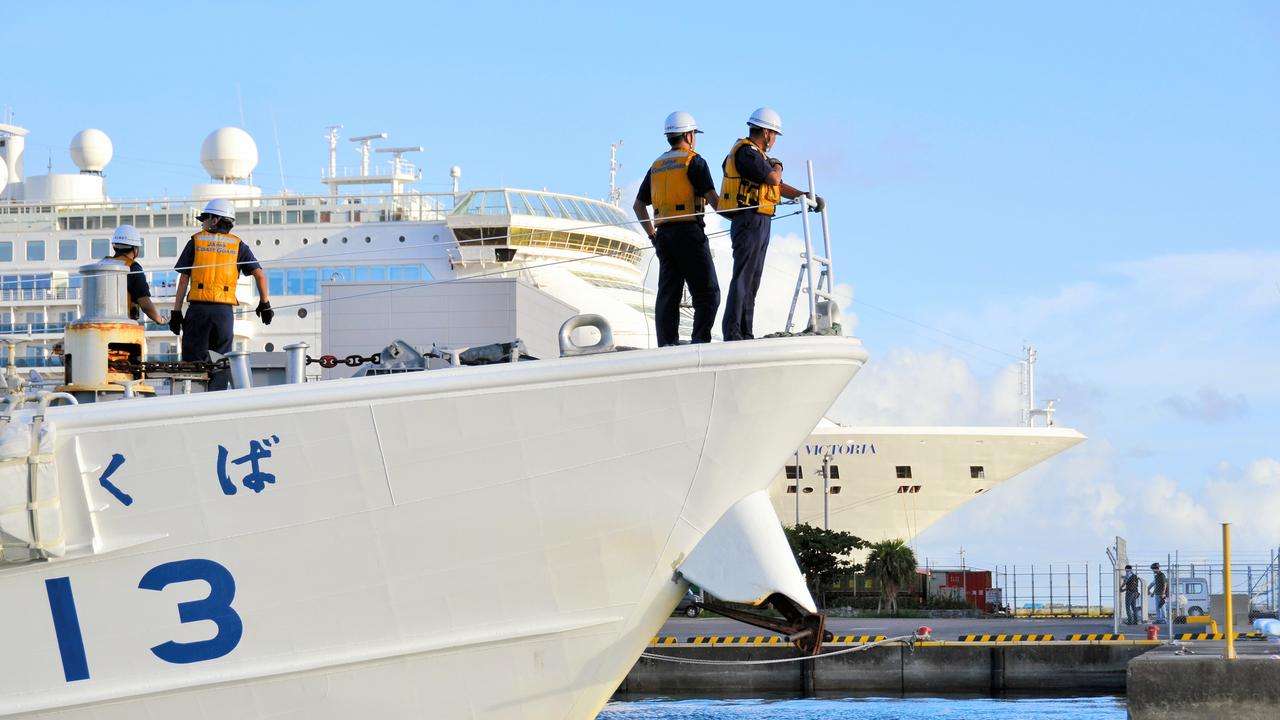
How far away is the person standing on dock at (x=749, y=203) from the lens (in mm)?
9062

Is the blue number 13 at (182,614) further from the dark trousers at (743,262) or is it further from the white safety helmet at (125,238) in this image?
the dark trousers at (743,262)

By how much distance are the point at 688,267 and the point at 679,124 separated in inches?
32.8

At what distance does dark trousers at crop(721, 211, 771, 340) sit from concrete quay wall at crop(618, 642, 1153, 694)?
1116 cm

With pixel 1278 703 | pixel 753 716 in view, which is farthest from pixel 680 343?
pixel 753 716

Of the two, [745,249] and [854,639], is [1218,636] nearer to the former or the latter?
[854,639]

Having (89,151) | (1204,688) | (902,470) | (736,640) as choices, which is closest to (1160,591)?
(736,640)

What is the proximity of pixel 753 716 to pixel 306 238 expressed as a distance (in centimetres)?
1991

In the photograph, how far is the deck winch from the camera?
29.7 ft

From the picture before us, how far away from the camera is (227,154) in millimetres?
37938

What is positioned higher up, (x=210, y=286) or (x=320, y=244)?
(x=320, y=244)

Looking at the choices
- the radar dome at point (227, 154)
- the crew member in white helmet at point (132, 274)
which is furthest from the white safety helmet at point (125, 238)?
the radar dome at point (227, 154)

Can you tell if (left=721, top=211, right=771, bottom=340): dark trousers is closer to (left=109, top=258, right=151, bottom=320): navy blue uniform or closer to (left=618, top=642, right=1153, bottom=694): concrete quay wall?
(left=109, top=258, right=151, bottom=320): navy blue uniform

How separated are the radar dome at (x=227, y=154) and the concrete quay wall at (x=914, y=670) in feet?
72.0

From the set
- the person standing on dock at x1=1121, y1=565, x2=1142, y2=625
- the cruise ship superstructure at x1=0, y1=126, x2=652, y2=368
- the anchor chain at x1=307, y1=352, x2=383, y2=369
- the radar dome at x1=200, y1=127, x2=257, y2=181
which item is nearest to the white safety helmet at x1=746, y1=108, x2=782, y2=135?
the anchor chain at x1=307, y1=352, x2=383, y2=369
